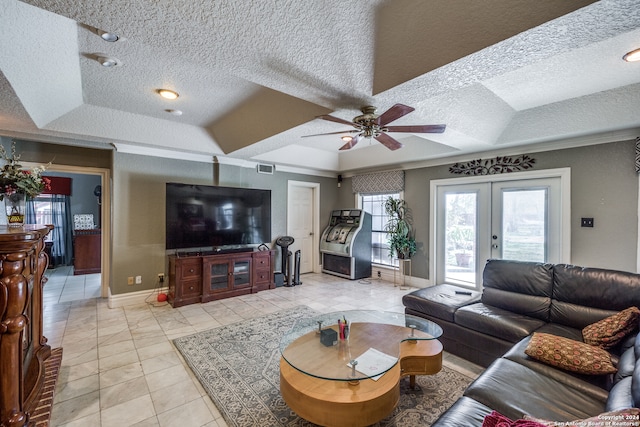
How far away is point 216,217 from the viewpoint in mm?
4594

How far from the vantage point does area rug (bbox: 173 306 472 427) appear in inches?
74.9

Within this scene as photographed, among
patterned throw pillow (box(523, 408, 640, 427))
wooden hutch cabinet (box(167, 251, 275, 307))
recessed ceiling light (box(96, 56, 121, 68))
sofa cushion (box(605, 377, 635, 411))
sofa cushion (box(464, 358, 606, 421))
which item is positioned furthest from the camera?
wooden hutch cabinet (box(167, 251, 275, 307))

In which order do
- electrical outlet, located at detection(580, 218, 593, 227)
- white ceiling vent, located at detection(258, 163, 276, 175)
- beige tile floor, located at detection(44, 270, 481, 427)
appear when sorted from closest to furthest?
beige tile floor, located at detection(44, 270, 481, 427) < electrical outlet, located at detection(580, 218, 593, 227) < white ceiling vent, located at detection(258, 163, 276, 175)

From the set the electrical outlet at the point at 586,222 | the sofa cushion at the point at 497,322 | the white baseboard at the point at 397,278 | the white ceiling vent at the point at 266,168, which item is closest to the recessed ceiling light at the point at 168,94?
the white ceiling vent at the point at 266,168

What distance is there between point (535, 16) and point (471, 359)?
268 centimetres

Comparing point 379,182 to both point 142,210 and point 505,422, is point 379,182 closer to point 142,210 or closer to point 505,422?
point 142,210

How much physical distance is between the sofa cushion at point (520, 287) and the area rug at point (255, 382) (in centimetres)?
89

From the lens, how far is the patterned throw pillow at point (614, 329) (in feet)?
6.28

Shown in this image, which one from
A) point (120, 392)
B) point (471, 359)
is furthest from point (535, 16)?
point (120, 392)

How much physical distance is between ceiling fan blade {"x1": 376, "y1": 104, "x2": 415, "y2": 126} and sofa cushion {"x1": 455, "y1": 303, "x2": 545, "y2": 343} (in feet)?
6.39

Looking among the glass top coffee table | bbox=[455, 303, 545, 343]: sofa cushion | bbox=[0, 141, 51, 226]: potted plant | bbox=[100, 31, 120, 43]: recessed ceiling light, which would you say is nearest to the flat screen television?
bbox=[0, 141, 51, 226]: potted plant

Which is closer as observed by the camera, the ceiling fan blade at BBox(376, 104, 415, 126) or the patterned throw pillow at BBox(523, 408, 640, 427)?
the patterned throw pillow at BBox(523, 408, 640, 427)

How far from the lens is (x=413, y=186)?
5.38m

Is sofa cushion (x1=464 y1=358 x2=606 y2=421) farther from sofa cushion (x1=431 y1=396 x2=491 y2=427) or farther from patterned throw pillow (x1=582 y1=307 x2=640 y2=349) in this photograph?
patterned throw pillow (x1=582 y1=307 x2=640 y2=349)
